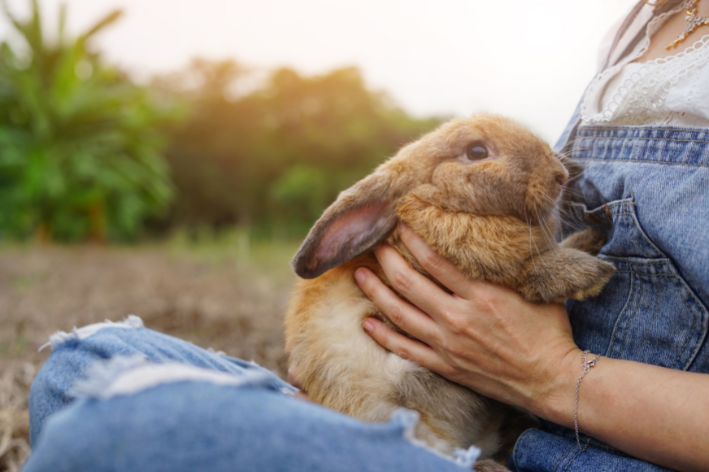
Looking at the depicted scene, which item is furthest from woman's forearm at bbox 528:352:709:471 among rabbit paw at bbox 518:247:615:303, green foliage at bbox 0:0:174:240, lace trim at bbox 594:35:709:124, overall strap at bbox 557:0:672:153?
green foliage at bbox 0:0:174:240

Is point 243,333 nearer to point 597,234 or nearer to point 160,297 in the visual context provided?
point 160,297

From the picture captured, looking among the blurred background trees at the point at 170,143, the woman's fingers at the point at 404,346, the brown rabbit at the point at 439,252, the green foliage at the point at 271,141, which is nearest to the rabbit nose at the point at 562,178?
the brown rabbit at the point at 439,252

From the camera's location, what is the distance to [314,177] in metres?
13.8

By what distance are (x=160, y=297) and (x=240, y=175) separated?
10.7 m

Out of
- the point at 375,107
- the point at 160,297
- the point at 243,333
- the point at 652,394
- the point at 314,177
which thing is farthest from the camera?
the point at 375,107

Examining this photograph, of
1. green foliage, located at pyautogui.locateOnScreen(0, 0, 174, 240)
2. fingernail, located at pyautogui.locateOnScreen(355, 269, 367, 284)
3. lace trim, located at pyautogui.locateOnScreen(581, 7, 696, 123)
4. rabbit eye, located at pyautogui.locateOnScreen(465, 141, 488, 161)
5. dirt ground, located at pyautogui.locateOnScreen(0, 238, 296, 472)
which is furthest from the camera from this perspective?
green foliage, located at pyautogui.locateOnScreen(0, 0, 174, 240)

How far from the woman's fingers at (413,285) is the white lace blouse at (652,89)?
2.51ft

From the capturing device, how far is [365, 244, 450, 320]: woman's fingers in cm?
149

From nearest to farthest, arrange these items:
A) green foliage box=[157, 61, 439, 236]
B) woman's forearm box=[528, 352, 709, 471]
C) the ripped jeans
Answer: the ripped jeans → woman's forearm box=[528, 352, 709, 471] → green foliage box=[157, 61, 439, 236]

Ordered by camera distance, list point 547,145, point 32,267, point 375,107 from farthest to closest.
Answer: point 375,107
point 32,267
point 547,145

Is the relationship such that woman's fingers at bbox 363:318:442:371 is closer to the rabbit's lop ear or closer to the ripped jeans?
the rabbit's lop ear

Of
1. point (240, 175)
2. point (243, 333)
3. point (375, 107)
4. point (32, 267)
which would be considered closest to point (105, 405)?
point (243, 333)

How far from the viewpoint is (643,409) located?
114 cm

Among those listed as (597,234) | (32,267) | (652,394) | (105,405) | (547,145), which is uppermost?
(547,145)
